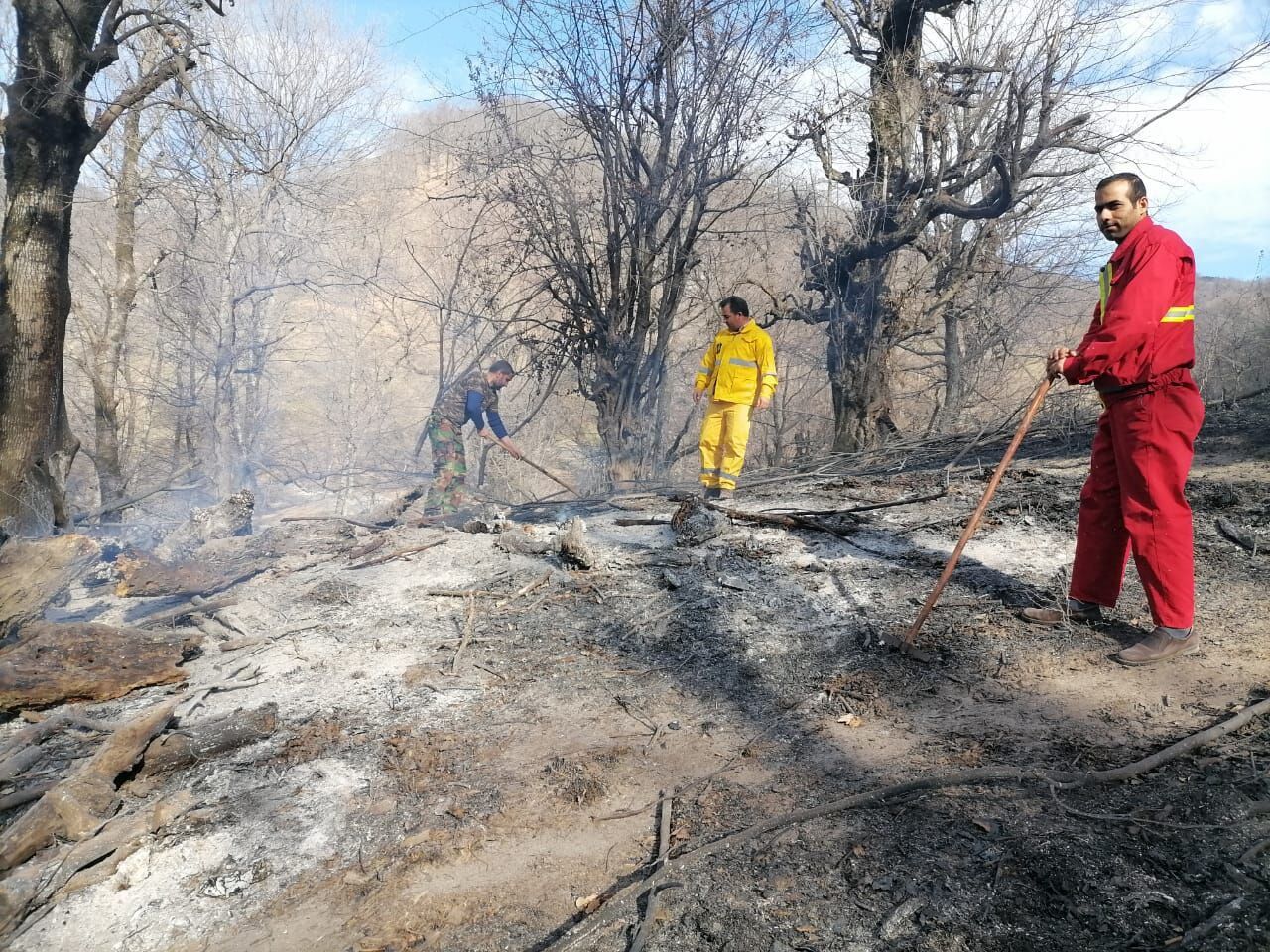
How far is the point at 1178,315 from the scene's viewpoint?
3146 millimetres

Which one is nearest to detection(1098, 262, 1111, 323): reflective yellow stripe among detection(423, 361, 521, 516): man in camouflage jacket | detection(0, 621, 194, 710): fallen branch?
detection(0, 621, 194, 710): fallen branch

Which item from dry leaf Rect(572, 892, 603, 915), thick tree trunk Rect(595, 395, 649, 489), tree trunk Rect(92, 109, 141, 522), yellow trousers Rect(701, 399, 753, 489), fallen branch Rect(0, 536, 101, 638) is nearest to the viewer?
dry leaf Rect(572, 892, 603, 915)

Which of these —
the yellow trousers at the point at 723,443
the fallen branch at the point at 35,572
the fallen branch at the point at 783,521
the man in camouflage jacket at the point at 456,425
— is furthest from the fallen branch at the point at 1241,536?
the fallen branch at the point at 35,572

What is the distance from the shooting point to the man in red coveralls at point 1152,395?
3113 millimetres

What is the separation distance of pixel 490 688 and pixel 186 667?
164 centimetres

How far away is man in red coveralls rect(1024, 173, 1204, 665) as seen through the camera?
3.11 m

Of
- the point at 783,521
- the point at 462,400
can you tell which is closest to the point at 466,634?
the point at 783,521

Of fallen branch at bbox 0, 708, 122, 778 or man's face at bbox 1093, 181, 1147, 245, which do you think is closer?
fallen branch at bbox 0, 708, 122, 778

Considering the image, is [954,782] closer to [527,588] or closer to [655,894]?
[655,894]

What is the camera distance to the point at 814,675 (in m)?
3.47

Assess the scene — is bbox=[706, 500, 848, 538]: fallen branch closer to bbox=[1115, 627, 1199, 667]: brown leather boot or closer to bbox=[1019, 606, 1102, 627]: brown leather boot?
bbox=[1019, 606, 1102, 627]: brown leather boot

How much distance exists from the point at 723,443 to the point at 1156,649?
4.02 meters

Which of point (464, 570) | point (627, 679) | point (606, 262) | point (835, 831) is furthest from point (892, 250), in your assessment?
point (835, 831)

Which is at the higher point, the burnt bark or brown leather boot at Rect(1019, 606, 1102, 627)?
the burnt bark
